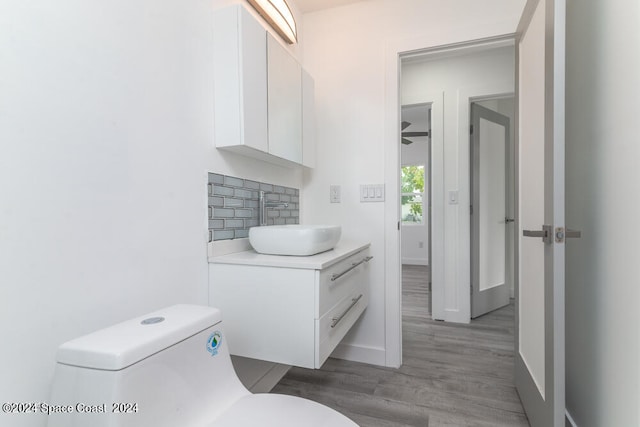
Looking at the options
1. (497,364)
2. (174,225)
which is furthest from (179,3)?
(497,364)

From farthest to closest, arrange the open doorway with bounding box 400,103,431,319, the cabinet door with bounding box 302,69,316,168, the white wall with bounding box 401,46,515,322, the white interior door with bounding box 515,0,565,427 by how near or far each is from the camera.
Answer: the open doorway with bounding box 400,103,431,319 < the white wall with bounding box 401,46,515,322 < the cabinet door with bounding box 302,69,316,168 < the white interior door with bounding box 515,0,565,427

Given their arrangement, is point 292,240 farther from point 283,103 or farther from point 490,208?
point 490,208

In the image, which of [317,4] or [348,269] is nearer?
[348,269]

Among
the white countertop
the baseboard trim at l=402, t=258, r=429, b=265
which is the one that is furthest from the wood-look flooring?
the baseboard trim at l=402, t=258, r=429, b=265

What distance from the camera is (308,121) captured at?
1.96 metres

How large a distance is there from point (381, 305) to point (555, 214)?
46.4 inches

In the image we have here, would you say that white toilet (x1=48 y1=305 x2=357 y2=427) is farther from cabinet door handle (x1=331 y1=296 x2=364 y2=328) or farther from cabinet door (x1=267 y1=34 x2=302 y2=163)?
cabinet door (x1=267 y1=34 x2=302 y2=163)

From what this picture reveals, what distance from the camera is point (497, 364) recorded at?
2.00 meters

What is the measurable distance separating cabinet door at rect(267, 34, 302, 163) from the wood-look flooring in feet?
4.24

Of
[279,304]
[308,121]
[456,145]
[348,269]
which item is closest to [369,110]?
[308,121]

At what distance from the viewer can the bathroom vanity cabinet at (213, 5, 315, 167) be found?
1.32 m

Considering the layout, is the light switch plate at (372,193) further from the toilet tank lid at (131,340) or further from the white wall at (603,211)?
the toilet tank lid at (131,340)

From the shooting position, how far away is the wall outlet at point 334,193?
6.88ft

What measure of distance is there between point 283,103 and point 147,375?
1366 mm
